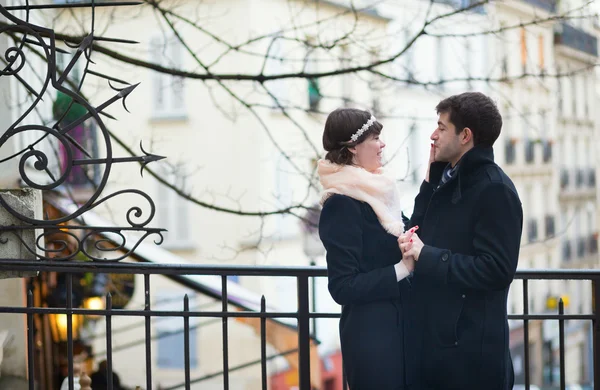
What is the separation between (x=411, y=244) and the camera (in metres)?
3.15

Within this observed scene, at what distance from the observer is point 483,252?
3.08 m

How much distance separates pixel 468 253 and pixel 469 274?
15 centimetres

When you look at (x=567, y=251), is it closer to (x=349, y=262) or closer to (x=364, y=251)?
(x=364, y=251)

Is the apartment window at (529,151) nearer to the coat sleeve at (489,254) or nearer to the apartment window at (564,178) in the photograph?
the apartment window at (564,178)

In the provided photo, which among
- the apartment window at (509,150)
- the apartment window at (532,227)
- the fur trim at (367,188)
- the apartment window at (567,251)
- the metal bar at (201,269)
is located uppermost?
the apartment window at (509,150)

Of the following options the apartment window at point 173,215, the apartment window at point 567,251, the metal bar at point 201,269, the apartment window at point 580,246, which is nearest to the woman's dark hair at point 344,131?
the metal bar at point 201,269

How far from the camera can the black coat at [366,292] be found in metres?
3.17

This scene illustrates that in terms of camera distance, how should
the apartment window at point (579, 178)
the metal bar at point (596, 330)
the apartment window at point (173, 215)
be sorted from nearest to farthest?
the metal bar at point (596, 330) < the apartment window at point (173, 215) < the apartment window at point (579, 178)

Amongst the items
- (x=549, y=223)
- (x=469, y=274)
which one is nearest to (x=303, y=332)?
(x=469, y=274)

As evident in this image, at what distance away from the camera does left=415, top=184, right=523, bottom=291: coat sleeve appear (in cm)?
304

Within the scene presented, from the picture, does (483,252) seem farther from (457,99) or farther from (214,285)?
(214,285)

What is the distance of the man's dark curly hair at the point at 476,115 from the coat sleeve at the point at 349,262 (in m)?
0.49

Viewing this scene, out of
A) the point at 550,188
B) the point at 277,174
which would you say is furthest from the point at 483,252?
the point at 550,188

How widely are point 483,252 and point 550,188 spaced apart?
33.8 meters
